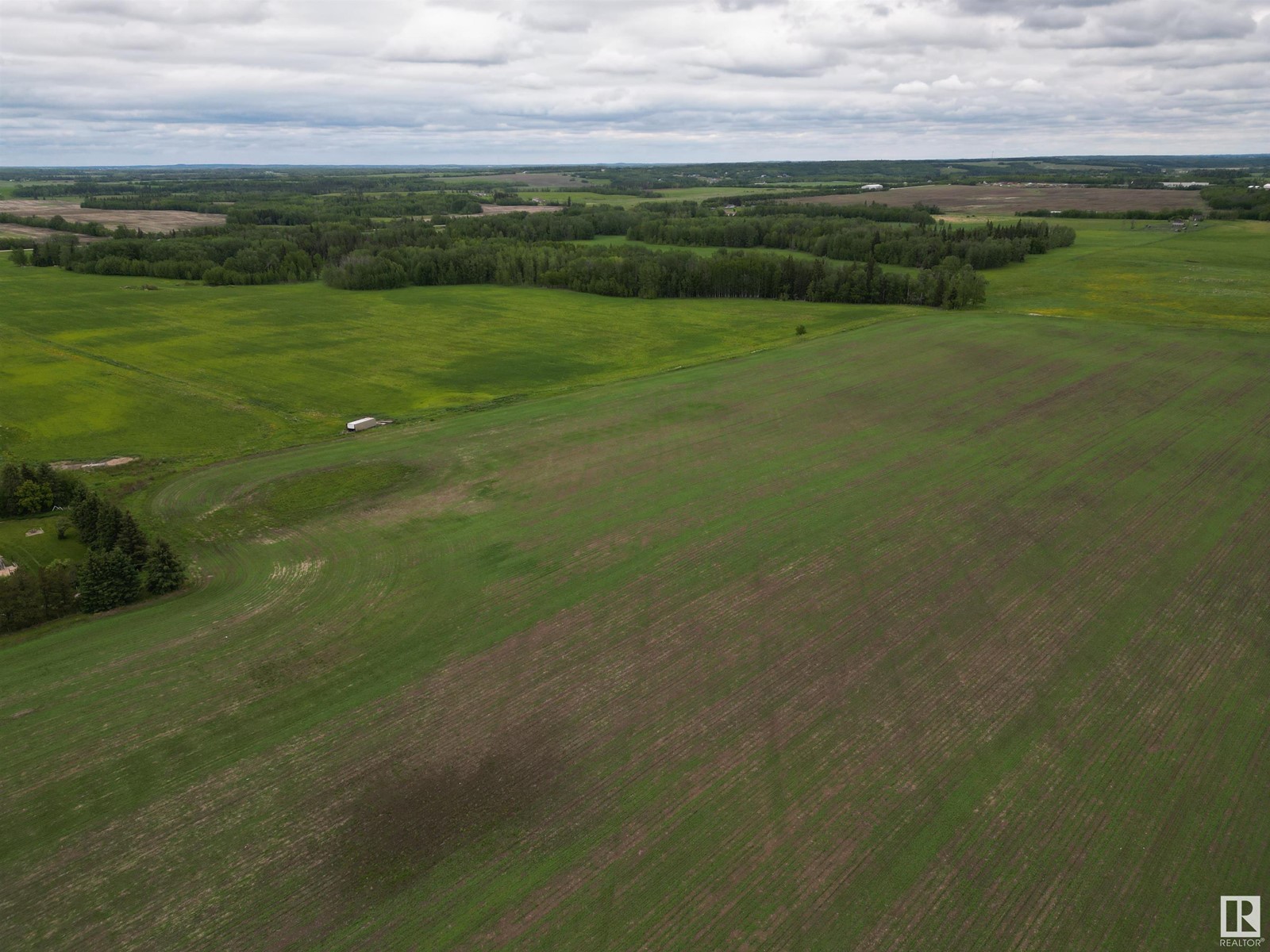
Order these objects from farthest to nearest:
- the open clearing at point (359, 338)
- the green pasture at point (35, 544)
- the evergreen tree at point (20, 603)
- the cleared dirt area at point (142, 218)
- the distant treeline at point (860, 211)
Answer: the distant treeline at point (860, 211), the cleared dirt area at point (142, 218), the open clearing at point (359, 338), the green pasture at point (35, 544), the evergreen tree at point (20, 603)

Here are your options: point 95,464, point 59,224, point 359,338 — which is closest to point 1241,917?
point 95,464

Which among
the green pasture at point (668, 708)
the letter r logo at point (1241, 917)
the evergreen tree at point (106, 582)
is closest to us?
the letter r logo at point (1241, 917)

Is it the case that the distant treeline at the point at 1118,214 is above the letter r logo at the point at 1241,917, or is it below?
above

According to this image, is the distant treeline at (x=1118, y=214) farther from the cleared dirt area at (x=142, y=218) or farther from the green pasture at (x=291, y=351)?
the cleared dirt area at (x=142, y=218)

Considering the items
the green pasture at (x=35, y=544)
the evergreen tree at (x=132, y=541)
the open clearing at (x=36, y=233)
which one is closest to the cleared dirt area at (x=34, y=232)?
the open clearing at (x=36, y=233)

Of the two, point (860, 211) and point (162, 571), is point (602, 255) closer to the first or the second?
point (860, 211)

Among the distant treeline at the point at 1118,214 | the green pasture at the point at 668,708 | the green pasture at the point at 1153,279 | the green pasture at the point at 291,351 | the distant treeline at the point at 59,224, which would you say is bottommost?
the green pasture at the point at 668,708

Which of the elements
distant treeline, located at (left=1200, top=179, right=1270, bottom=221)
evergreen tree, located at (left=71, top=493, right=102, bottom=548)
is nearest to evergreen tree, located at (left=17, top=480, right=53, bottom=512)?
evergreen tree, located at (left=71, top=493, right=102, bottom=548)
